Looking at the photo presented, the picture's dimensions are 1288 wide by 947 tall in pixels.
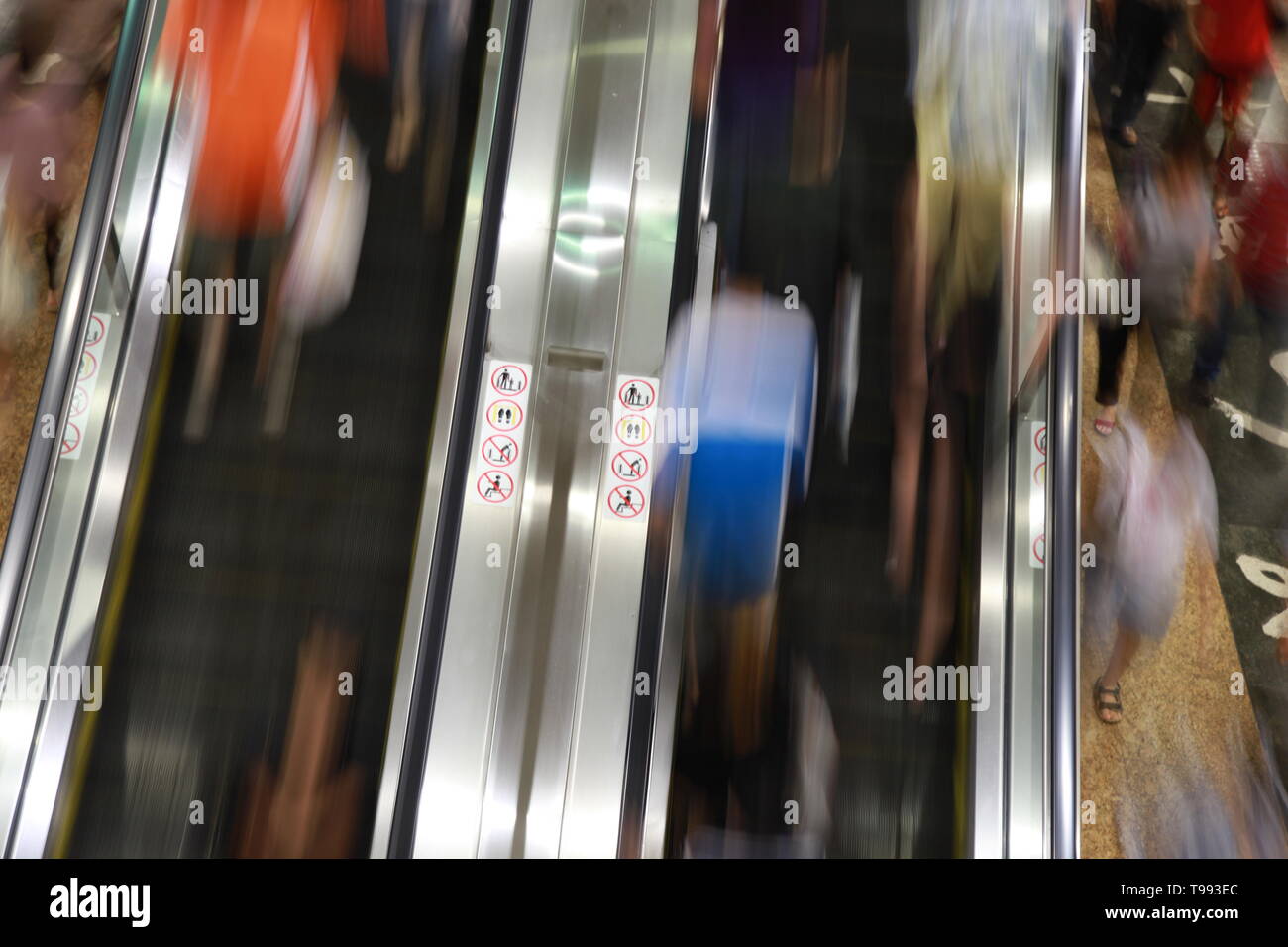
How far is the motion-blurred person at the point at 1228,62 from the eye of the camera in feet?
Result: 13.8

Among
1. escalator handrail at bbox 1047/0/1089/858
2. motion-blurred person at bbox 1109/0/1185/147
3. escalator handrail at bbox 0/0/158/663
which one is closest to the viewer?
escalator handrail at bbox 1047/0/1089/858

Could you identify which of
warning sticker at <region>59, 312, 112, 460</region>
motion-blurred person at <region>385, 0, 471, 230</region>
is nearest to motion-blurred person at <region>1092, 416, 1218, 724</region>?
motion-blurred person at <region>385, 0, 471, 230</region>

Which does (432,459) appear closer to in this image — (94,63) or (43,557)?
(43,557)

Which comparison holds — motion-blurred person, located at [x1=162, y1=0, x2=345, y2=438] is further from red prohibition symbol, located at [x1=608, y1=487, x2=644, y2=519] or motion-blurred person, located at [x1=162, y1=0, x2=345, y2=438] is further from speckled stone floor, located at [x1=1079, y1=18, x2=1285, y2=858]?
speckled stone floor, located at [x1=1079, y1=18, x2=1285, y2=858]

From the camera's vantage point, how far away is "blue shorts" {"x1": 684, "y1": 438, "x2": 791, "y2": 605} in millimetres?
3402

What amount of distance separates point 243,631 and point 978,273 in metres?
2.82

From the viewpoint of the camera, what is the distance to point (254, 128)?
12.3 ft

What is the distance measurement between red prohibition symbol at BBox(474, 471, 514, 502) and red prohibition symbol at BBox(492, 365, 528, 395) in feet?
0.94

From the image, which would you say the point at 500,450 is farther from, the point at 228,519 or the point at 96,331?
the point at 96,331

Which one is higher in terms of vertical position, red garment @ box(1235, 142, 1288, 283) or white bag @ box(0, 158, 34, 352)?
red garment @ box(1235, 142, 1288, 283)

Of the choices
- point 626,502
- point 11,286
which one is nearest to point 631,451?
point 626,502

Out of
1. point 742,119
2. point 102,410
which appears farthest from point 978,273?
point 102,410

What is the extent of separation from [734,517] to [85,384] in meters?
2.18

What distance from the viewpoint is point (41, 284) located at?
4117 mm
